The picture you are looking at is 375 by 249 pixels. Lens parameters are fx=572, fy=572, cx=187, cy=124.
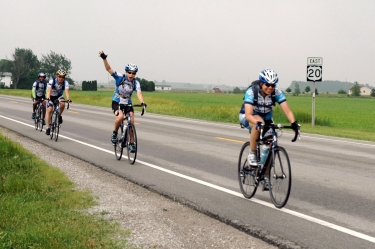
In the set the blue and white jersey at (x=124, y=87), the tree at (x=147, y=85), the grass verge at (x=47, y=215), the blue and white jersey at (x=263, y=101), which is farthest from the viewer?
the tree at (x=147, y=85)

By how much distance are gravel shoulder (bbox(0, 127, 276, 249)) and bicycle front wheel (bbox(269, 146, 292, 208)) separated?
105 centimetres

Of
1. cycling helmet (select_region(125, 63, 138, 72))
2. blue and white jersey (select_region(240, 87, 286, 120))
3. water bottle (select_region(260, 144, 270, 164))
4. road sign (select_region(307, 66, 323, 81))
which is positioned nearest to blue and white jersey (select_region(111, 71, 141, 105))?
cycling helmet (select_region(125, 63, 138, 72))

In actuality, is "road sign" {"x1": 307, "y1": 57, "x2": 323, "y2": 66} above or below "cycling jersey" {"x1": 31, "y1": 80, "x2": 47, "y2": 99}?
above

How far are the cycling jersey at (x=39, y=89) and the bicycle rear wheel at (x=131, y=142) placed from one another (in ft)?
26.7

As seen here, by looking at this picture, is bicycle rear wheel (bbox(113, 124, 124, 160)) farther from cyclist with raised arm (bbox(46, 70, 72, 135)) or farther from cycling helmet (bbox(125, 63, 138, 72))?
cyclist with raised arm (bbox(46, 70, 72, 135))

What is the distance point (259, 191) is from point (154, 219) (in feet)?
7.93

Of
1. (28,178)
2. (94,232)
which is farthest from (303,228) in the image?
(28,178)

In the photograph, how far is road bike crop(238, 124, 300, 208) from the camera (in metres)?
7.19

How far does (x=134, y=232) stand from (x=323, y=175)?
5.12m

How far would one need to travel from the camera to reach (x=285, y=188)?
719 cm

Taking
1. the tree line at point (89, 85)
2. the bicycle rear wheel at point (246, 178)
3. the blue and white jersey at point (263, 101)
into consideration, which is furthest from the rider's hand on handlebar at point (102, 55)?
the tree line at point (89, 85)

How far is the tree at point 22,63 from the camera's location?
14400 cm

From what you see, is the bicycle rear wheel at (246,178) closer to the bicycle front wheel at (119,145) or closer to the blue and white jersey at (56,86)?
the bicycle front wheel at (119,145)

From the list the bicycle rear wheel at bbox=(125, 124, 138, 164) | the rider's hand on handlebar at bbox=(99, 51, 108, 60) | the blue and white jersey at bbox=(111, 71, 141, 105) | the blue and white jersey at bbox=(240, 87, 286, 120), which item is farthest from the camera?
the blue and white jersey at bbox=(111, 71, 141, 105)
